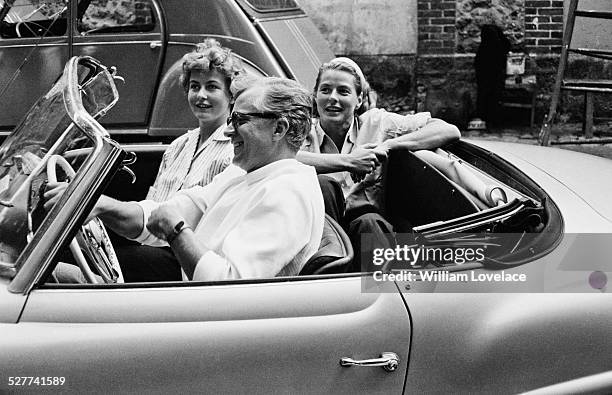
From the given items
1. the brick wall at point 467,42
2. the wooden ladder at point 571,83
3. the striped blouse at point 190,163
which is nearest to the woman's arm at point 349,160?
the striped blouse at point 190,163

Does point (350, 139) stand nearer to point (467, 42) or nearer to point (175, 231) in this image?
point (175, 231)

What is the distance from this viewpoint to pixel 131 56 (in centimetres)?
722

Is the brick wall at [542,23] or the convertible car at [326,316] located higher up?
the convertible car at [326,316]

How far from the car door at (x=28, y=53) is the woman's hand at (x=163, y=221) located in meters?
4.66

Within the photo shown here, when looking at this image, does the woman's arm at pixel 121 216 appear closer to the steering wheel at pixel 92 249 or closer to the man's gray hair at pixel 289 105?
the steering wheel at pixel 92 249

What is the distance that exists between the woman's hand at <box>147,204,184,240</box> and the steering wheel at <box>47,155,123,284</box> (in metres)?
0.22

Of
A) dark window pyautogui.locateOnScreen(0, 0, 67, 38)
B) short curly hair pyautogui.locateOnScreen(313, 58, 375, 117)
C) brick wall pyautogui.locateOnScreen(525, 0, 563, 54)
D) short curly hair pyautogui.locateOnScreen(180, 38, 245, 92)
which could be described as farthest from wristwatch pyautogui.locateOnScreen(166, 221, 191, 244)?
brick wall pyautogui.locateOnScreen(525, 0, 563, 54)

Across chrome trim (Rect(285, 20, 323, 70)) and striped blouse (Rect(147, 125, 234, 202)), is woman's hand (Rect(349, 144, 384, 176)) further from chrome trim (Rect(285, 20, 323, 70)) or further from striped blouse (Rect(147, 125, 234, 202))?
chrome trim (Rect(285, 20, 323, 70))

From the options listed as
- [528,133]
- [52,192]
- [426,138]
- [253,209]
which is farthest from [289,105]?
[528,133]

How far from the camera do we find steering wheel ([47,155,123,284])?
2936 mm

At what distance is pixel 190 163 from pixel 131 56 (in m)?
3.33

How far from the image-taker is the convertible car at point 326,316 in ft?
8.36

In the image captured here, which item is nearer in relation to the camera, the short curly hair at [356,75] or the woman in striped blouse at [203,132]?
the woman in striped blouse at [203,132]

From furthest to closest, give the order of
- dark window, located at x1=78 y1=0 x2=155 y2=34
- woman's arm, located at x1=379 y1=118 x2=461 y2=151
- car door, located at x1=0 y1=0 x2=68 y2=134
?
dark window, located at x1=78 y1=0 x2=155 y2=34, car door, located at x1=0 y1=0 x2=68 y2=134, woman's arm, located at x1=379 y1=118 x2=461 y2=151
